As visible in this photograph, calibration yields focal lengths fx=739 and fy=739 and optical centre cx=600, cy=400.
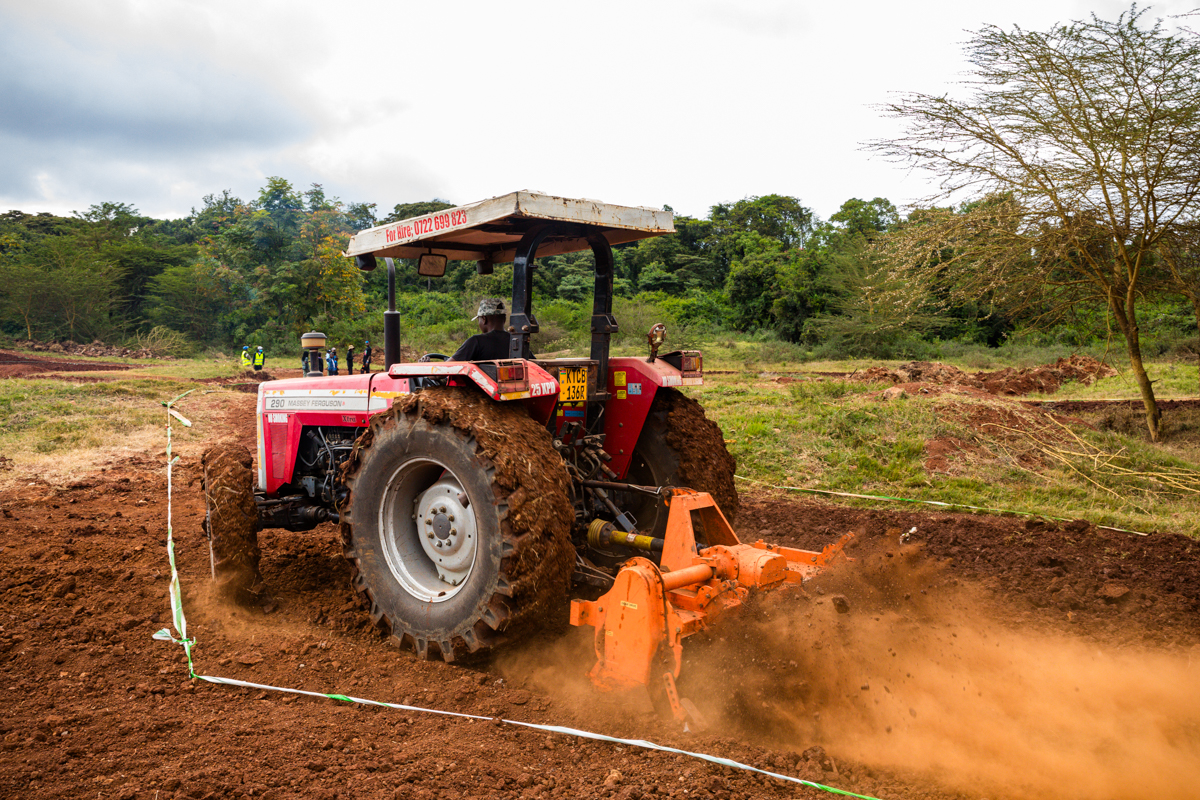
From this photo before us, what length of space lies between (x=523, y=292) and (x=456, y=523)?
130 centimetres

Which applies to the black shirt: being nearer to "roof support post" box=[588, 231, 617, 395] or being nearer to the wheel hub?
"roof support post" box=[588, 231, 617, 395]

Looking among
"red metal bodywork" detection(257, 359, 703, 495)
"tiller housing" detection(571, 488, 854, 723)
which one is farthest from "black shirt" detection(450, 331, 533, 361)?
"tiller housing" detection(571, 488, 854, 723)

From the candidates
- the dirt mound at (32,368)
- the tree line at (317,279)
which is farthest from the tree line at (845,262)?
the dirt mound at (32,368)

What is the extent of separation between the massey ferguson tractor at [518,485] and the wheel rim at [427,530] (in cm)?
1

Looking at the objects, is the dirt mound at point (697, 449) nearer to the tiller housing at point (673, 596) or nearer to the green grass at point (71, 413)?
the tiller housing at point (673, 596)

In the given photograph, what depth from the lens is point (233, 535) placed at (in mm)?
4859

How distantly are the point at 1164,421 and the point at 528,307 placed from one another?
32.8 ft

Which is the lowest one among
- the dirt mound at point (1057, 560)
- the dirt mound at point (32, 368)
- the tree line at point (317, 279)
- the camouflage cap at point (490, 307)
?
the dirt mound at point (1057, 560)

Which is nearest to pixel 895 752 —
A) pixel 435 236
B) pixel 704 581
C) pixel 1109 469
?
pixel 704 581

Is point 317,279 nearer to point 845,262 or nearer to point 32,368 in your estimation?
point 32,368

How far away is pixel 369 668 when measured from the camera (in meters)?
3.84

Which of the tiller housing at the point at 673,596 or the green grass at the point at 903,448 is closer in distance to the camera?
the tiller housing at the point at 673,596

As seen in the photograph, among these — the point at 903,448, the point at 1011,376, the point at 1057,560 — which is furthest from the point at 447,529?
the point at 1011,376

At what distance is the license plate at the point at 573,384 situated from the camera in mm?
4266
